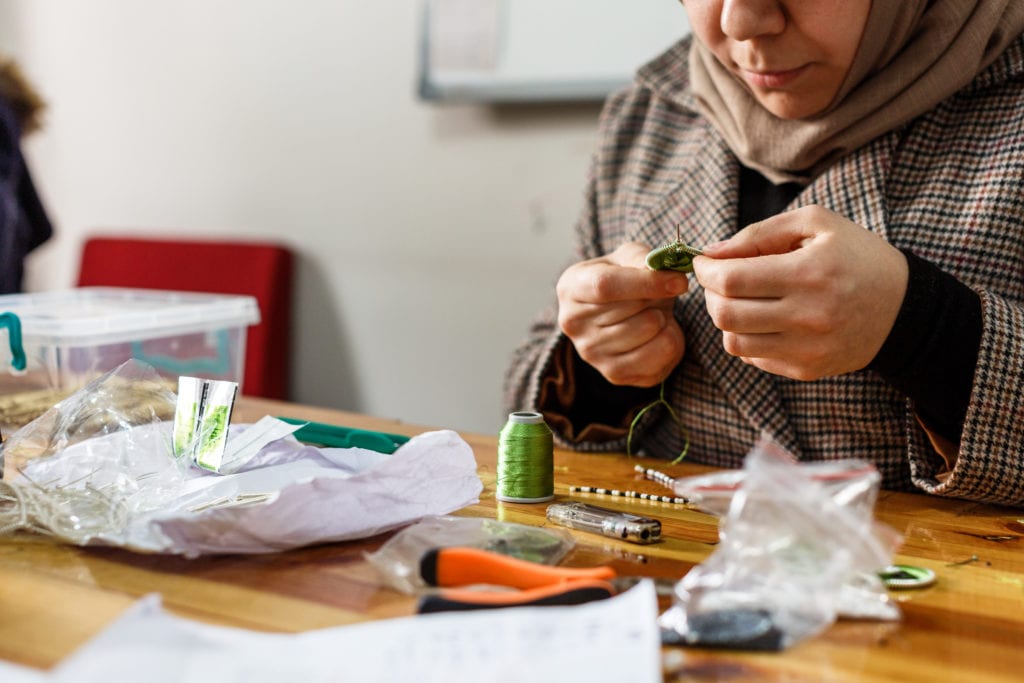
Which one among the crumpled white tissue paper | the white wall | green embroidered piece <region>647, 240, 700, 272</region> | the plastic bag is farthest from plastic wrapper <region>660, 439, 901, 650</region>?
the white wall

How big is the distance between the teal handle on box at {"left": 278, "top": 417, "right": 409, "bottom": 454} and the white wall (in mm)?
1066

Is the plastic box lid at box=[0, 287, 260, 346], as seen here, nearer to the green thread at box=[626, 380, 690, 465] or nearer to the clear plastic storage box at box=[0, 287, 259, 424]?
the clear plastic storage box at box=[0, 287, 259, 424]

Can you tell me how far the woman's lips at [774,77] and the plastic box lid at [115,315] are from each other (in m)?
0.81

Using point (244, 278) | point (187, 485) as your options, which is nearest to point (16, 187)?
point (244, 278)

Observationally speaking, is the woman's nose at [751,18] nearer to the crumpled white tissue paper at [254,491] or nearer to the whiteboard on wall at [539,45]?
the crumpled white tissue paper at [254,491]

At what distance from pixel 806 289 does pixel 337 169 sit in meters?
1.71

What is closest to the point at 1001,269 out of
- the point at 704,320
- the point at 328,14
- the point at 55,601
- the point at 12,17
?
the point at 704,320

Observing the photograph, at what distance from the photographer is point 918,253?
108 centimetres

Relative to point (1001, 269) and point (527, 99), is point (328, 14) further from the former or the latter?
point (1001, 269)

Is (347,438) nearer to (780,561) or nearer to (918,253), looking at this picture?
(780,561)

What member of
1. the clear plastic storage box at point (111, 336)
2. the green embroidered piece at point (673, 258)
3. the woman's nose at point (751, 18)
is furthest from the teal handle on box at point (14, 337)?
the woman's nose at point (751, 18)

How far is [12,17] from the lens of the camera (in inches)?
113

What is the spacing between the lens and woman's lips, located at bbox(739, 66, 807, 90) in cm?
111

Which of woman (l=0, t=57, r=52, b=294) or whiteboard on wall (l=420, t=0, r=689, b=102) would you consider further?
woman (l=0, t=57, r=52, b=294)
